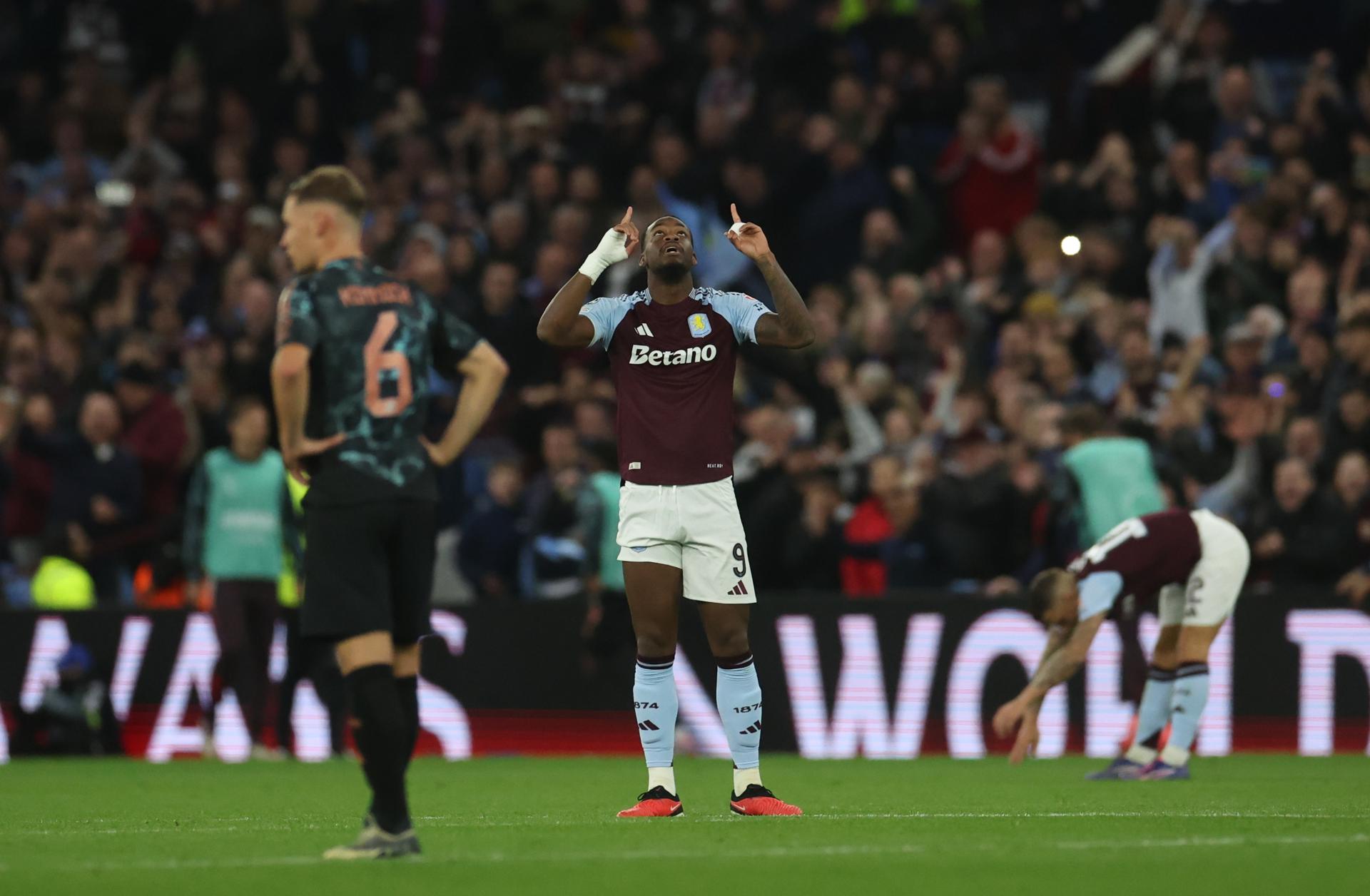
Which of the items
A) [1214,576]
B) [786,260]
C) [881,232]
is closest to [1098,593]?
[1214,576]

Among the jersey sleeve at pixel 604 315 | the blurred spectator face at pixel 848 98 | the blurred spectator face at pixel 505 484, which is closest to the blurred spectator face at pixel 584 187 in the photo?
the blurred spectator face at pixel 848 98

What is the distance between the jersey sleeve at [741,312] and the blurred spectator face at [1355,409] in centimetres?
771

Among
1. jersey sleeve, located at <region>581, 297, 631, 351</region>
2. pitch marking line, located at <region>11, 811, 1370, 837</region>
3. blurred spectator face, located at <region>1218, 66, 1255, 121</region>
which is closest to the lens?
pitch marking line, located at <region>11, 811, 1370, 837</region>

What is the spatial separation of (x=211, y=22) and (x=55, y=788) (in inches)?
503

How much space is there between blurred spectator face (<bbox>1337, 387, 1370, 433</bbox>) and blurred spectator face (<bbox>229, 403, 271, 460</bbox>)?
26.4 feet

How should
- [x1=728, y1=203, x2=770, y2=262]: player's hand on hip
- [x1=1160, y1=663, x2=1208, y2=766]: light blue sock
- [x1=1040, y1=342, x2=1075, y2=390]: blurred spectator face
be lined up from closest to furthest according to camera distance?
[x1=728, y1=203, x2=770, y2=262]: player's hand on hip < [x1=1160, y1=663, x2=1208, y2=766]: light blue sock < [x1=1040, y1=342, x2=1075, y2=390]: blurred spectator face

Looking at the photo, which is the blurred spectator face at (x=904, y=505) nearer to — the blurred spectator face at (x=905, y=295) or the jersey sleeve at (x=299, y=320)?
the blurred spectator face at (x=905, y=295)

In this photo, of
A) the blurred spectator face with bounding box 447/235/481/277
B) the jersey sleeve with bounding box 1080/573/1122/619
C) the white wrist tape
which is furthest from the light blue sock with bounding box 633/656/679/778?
the blurred spectator face with bounding box 447/235/481/277

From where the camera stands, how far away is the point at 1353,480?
1537cm

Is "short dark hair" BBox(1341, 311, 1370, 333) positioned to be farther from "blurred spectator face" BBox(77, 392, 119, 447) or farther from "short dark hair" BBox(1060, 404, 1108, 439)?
"blurred spectator face" BBox(77, 392, 119, 447)

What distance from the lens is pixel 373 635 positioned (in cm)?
703

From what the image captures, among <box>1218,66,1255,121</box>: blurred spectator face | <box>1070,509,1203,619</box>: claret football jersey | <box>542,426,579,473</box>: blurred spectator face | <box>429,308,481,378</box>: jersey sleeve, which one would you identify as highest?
<box>1218,66,1255,121</box>: blurred spectator face

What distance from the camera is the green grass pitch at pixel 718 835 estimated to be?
659cm

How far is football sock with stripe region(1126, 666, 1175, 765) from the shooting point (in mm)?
12320
